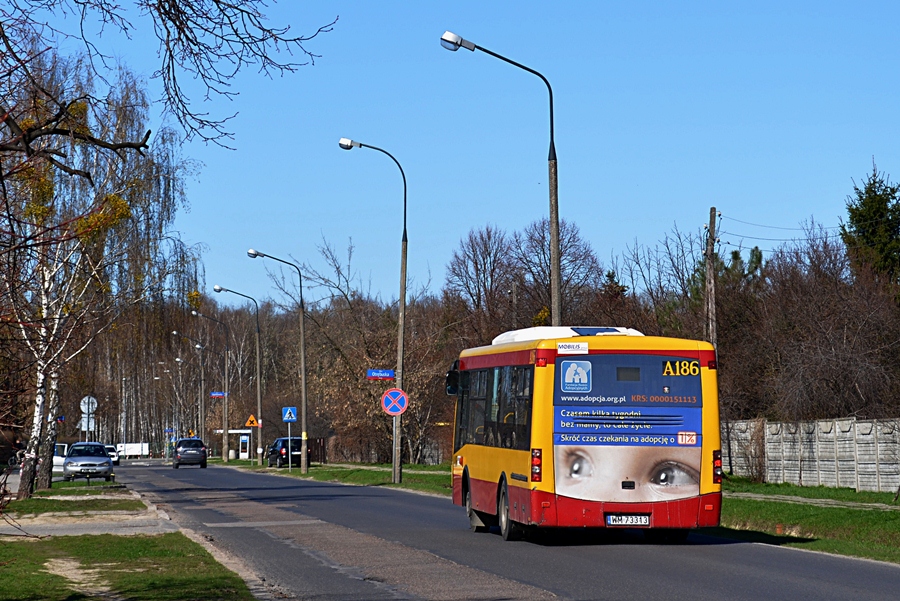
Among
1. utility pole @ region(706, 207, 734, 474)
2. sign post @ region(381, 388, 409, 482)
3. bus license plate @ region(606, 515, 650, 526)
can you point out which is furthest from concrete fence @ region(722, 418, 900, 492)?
bus license plate @ region(606, 515, 650, 526)

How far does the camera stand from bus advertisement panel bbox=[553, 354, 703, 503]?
17000 mm

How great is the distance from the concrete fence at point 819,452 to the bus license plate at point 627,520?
14.2 metres

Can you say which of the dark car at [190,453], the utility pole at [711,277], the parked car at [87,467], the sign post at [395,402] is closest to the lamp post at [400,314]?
the sign post at [395,402]

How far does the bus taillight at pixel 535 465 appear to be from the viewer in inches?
664

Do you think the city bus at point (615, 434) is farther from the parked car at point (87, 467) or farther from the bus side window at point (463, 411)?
the parked car at point (87, 467)

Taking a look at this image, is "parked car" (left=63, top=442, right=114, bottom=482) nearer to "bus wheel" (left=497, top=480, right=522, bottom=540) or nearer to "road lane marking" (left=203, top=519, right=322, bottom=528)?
"road lane marking" (left=203, top=519, right=322, bottom=528)

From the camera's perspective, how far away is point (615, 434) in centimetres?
1723

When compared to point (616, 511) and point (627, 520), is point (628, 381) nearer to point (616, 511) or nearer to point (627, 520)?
point (616, 511)

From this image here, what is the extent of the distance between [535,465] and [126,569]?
221 inches

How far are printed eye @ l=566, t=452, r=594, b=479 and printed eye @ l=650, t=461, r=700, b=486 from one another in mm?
868

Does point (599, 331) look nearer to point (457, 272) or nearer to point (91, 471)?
point (91, 471)

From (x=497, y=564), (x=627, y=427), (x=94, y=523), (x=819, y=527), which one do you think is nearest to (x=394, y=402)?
(x=94, y=523)

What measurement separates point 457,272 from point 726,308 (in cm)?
3373

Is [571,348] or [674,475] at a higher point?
[571,348]
